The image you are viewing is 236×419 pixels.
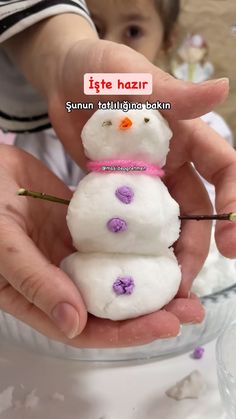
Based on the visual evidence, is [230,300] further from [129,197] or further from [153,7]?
[153,7]

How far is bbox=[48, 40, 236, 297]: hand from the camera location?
15.6 inches

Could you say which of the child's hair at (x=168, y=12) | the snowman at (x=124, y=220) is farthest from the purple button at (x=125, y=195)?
the child's hair at (x=168, y=12)

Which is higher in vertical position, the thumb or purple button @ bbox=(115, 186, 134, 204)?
purple button @ bbox=(115, 186, 134, 204)

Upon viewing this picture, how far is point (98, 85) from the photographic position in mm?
419

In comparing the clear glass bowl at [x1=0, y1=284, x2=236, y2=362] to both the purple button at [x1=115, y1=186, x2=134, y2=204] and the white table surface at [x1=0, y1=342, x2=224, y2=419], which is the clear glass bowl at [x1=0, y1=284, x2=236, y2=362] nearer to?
the white table surface at [x1=0, y1=342, x2=224, y2=419]

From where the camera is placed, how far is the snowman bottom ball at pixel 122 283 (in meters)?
0.39

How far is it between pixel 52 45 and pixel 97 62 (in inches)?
6.1

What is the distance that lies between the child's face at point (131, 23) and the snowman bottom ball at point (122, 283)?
0.52 m

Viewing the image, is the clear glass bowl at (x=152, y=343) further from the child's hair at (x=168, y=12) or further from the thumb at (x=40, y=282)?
the child's hair at (x=168, y=12)

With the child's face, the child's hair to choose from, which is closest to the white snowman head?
the child's face

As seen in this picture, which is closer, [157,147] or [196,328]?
[157,147]

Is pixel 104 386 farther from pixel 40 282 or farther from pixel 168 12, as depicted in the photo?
pixel 168 12

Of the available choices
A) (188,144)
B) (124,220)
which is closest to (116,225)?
(124,220)

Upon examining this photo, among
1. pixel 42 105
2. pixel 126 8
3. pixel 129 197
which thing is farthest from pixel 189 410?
pixel 126 8
